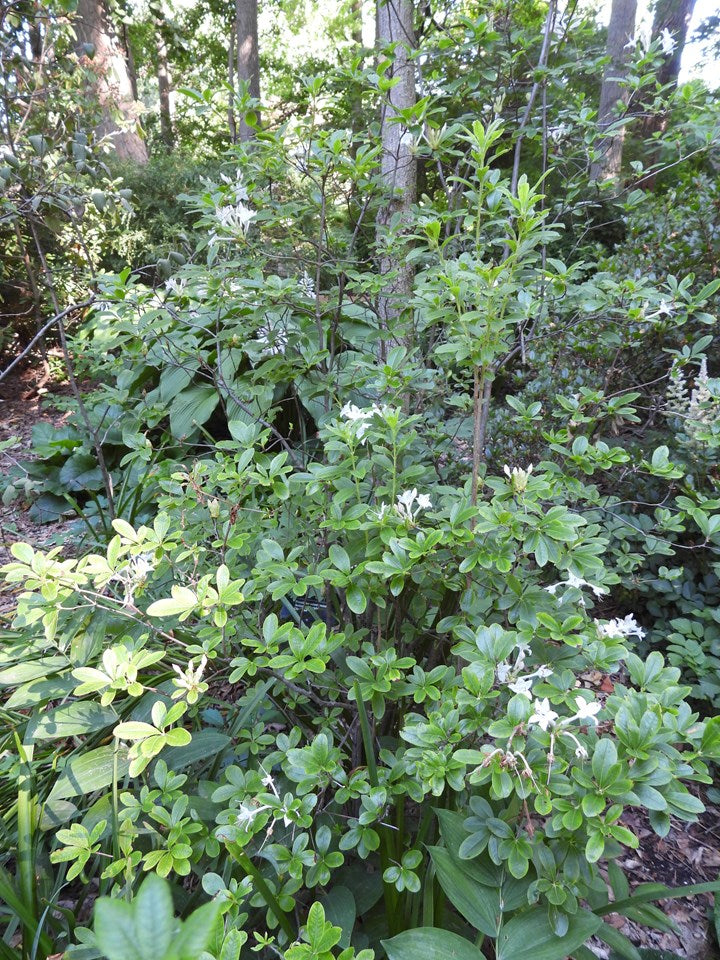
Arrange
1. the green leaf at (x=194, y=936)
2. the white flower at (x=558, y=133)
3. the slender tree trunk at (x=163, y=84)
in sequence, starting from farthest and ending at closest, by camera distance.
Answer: the slender tree trunk at (x=163, y=84) → the white flower at (x=558, y=133) → the green leaf at (x=194, y=936)

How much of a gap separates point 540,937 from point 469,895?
0.38ft

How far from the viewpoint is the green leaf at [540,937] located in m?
0.84

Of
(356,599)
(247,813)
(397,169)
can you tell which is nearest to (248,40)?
(397,169)

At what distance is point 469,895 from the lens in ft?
3.04

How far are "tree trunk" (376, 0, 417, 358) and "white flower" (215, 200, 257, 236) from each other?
1.21 ft

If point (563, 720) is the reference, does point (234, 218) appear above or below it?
above

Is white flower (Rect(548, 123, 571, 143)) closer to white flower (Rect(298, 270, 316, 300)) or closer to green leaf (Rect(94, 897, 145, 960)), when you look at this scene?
white flower (Rect(298, 270, 316, 300))

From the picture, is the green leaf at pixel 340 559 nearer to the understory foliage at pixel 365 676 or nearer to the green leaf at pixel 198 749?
the understory foliage at pixel 365 676

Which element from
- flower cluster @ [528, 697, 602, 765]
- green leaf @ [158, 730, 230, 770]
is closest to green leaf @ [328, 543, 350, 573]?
flower cluster @ [528, 697, 602, 765]

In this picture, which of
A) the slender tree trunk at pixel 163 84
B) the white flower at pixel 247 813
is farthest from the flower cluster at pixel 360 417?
the slender tree trunk at pixel 163 84

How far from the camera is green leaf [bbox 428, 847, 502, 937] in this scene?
0.90 meters

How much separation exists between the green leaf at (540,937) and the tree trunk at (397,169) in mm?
1247

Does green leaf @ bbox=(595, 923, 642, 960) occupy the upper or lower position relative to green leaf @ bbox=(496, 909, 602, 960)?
lower

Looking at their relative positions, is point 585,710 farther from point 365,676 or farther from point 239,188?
point 239,188
